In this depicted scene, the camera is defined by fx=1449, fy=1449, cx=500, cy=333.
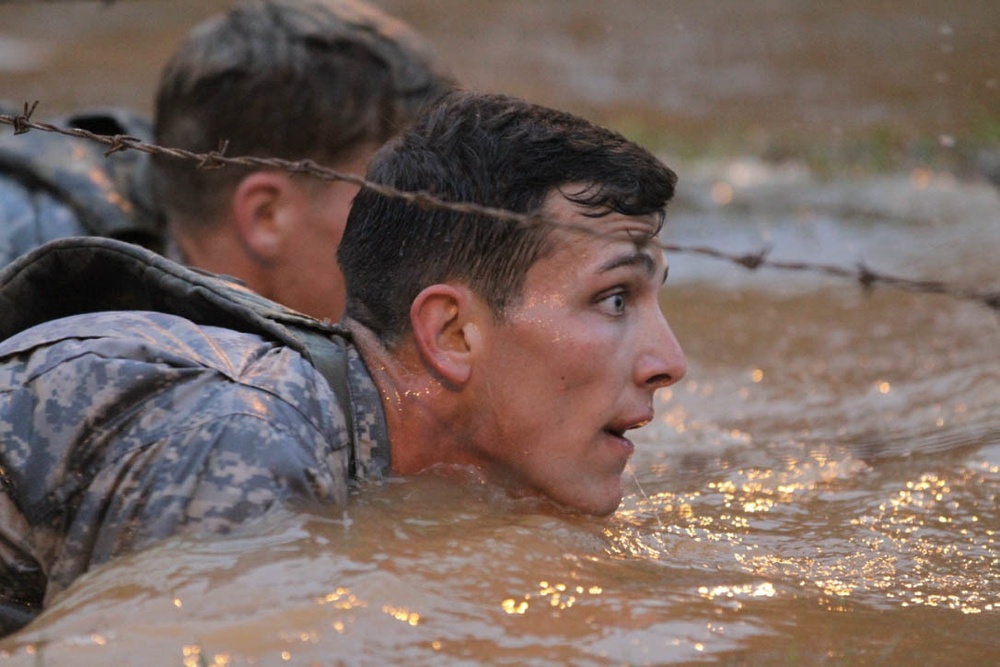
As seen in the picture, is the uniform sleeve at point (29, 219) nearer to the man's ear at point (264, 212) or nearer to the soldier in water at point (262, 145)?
the soldier in water at point (262, 145)

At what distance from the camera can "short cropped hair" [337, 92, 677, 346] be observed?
323 cm

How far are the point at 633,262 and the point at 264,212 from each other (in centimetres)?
220

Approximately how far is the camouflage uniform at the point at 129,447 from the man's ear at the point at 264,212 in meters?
2.18

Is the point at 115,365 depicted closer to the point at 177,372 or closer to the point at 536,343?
the point at 177,372

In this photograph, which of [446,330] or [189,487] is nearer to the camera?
[189,487]

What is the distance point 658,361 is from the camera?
3193 mm

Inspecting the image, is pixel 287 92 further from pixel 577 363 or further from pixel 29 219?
pixel 577 363

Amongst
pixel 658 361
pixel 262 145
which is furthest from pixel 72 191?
pixel 658 361

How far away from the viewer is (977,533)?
349 centimetres

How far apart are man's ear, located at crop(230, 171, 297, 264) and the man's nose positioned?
6.96 feet

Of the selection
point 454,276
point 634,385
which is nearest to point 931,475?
point 634,385

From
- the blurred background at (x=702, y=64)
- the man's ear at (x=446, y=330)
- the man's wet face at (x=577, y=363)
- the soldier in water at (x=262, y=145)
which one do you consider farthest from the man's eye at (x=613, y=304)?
the blurred background at (x=702, y=64)

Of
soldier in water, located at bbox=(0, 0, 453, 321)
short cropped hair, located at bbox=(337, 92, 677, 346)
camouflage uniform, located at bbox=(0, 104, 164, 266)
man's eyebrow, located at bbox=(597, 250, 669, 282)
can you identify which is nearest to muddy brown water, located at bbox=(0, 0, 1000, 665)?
short cropped hair, located at bbox=(337, 92, 677, 346)

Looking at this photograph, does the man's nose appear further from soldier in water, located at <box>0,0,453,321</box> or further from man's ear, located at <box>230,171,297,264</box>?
man's ear, located at <box>230,171,297,264</box>
